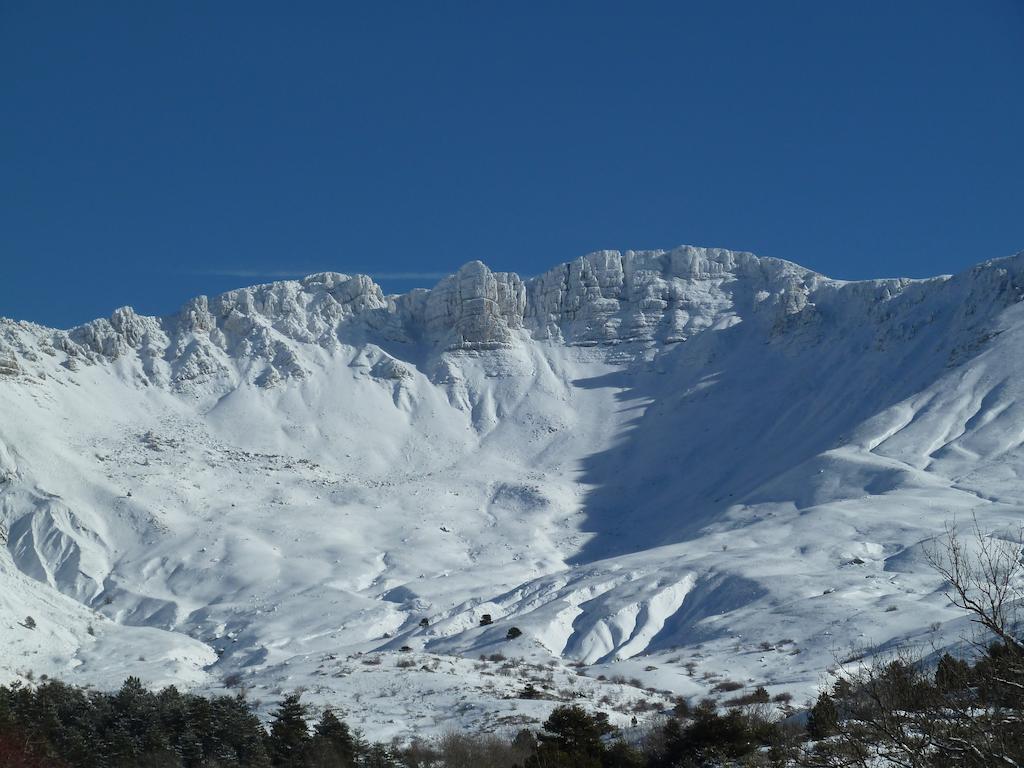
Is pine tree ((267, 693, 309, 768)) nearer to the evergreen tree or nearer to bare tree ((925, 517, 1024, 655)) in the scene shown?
the evergreen tree

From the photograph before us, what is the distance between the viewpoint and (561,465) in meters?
140

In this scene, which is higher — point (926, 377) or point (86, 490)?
point (926, 377)

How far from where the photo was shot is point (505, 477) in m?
135

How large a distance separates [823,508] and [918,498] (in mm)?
8350

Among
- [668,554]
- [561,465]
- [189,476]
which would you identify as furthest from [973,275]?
[189,476]

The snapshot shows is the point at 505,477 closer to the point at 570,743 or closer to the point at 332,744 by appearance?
the point at 332,744

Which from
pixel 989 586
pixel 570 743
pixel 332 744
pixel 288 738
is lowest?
pixel 570 743

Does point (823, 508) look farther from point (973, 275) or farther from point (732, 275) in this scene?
point (732, 275)

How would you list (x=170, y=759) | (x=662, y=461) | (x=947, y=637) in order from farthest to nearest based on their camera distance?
1. (x=662, y=461)
2. (x=947, y=637)
3. (x=170, y=759)

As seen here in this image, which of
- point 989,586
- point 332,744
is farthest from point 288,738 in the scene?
point 989,586

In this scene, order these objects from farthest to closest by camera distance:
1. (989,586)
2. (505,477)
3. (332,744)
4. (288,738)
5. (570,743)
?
(505,477)
(288,738)
(332,744)
(570,743)
(989,586)

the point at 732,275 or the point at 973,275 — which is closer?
the point at 973,275

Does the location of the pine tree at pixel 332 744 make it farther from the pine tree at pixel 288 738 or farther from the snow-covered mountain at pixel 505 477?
the snow-covered mountain at pixel 505 477

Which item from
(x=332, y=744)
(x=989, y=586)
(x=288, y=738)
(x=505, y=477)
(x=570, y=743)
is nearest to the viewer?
(x=989, y=586)
